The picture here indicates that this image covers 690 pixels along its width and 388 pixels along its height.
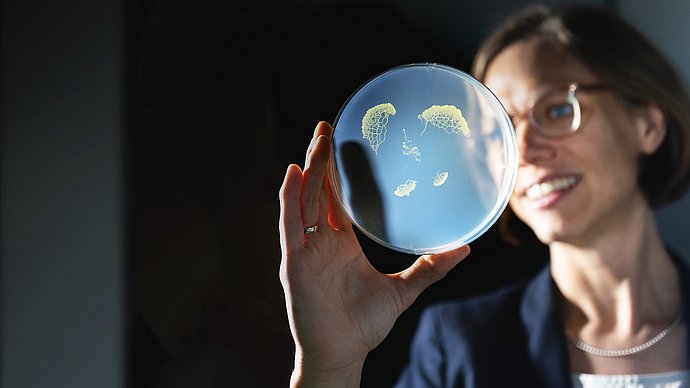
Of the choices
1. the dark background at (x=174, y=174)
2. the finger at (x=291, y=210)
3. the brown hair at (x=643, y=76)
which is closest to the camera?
the finger at (x=291, y=210)

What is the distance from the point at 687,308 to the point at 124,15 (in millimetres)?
1136

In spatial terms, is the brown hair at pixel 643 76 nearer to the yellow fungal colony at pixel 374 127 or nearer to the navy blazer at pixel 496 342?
the navy blazer at pixel 496 342

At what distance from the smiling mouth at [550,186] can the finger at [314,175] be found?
338 mm

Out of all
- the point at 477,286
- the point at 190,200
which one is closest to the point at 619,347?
the point at 477,286

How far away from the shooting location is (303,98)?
119 centimetres

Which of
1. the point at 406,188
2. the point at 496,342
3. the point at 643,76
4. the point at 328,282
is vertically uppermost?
the point at 643,76

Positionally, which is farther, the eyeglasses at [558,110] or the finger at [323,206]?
the eyeglasses at [558,110]

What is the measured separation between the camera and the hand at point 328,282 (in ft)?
2.78

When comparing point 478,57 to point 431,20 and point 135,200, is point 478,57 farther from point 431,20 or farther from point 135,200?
point 135,200

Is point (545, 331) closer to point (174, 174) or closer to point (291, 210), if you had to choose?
point (291, 210)

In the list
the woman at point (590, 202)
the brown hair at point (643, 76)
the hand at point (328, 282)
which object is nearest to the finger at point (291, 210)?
the hand at point (328, 282)

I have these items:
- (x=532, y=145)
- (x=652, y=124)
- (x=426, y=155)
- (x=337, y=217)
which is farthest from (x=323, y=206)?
(x=652, y=124)

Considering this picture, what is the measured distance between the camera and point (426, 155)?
0.85 m

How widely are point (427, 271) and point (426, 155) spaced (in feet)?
0.52
